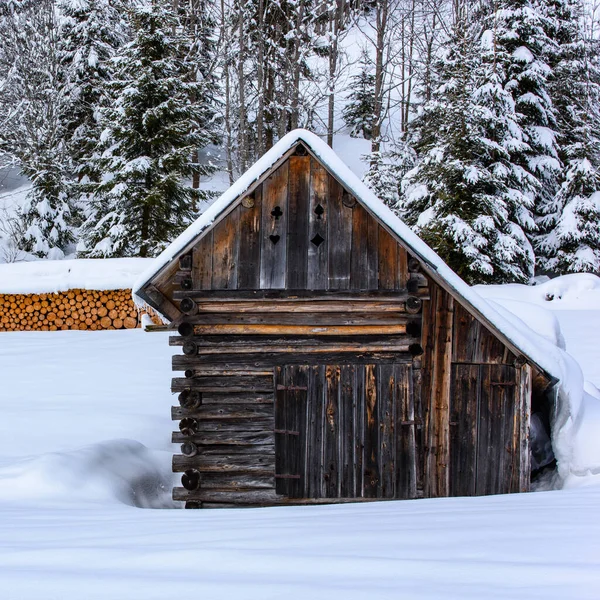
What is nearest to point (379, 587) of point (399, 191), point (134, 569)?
point (134, 569)

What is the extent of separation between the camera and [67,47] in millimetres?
29547

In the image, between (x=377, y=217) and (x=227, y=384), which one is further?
(x=227, y=384)

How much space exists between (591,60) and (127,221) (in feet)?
65.4

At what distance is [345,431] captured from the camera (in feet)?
24.1

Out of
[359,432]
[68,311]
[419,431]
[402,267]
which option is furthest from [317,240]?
[68,311]

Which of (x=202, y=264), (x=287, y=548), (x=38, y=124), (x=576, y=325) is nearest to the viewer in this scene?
(x=287, y=548)

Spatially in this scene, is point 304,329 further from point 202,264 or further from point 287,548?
point 287,548

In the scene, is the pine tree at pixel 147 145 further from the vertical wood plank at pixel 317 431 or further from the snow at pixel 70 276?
the vertical wood plank at pixel 317 431

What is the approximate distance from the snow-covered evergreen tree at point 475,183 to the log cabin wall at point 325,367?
11.1 m

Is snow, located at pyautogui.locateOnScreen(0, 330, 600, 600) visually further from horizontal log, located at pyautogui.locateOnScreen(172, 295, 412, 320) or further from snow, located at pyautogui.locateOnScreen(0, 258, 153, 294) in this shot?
snow, located at pyautogui.locateOnScreen(0, 258, 153, 294)

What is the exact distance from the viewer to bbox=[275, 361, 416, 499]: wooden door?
7.27m

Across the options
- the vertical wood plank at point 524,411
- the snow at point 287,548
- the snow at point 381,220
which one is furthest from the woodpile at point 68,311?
the vertical wood plank at point 524,411

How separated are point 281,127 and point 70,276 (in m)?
11.6

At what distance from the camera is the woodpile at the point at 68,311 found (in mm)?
17953
